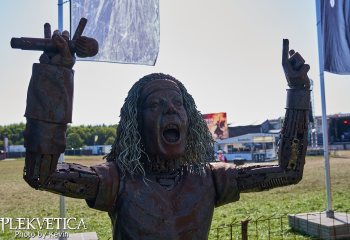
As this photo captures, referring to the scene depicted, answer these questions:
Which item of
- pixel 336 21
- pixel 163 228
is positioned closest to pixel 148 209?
pixel 163 228

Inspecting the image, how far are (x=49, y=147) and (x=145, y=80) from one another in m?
0.92

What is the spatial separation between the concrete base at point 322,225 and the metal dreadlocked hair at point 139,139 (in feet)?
15.8

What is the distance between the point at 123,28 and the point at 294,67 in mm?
4275

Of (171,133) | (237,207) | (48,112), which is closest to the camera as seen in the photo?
(48,112)

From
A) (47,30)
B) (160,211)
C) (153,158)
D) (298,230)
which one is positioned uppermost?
(47,30)

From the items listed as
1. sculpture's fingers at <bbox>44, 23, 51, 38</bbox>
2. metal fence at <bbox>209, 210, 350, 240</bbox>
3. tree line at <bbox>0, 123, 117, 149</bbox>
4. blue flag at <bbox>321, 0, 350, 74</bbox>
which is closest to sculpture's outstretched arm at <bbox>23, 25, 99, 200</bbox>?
sculpture's fingers at <bbox>44, 23, 51, 38</bbox>

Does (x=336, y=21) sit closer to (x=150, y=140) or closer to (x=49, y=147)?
(x=150, y=140)

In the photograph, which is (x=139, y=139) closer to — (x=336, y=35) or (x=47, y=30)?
(x=47, y=30)

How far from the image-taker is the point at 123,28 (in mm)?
6684

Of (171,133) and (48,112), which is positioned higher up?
(48,112)

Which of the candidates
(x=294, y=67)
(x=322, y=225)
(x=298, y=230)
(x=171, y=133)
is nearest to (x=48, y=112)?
(x=171, y=133)

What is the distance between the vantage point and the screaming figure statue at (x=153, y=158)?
229cm

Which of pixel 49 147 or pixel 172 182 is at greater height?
pixel 49 147

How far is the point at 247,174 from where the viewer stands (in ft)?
9.62
